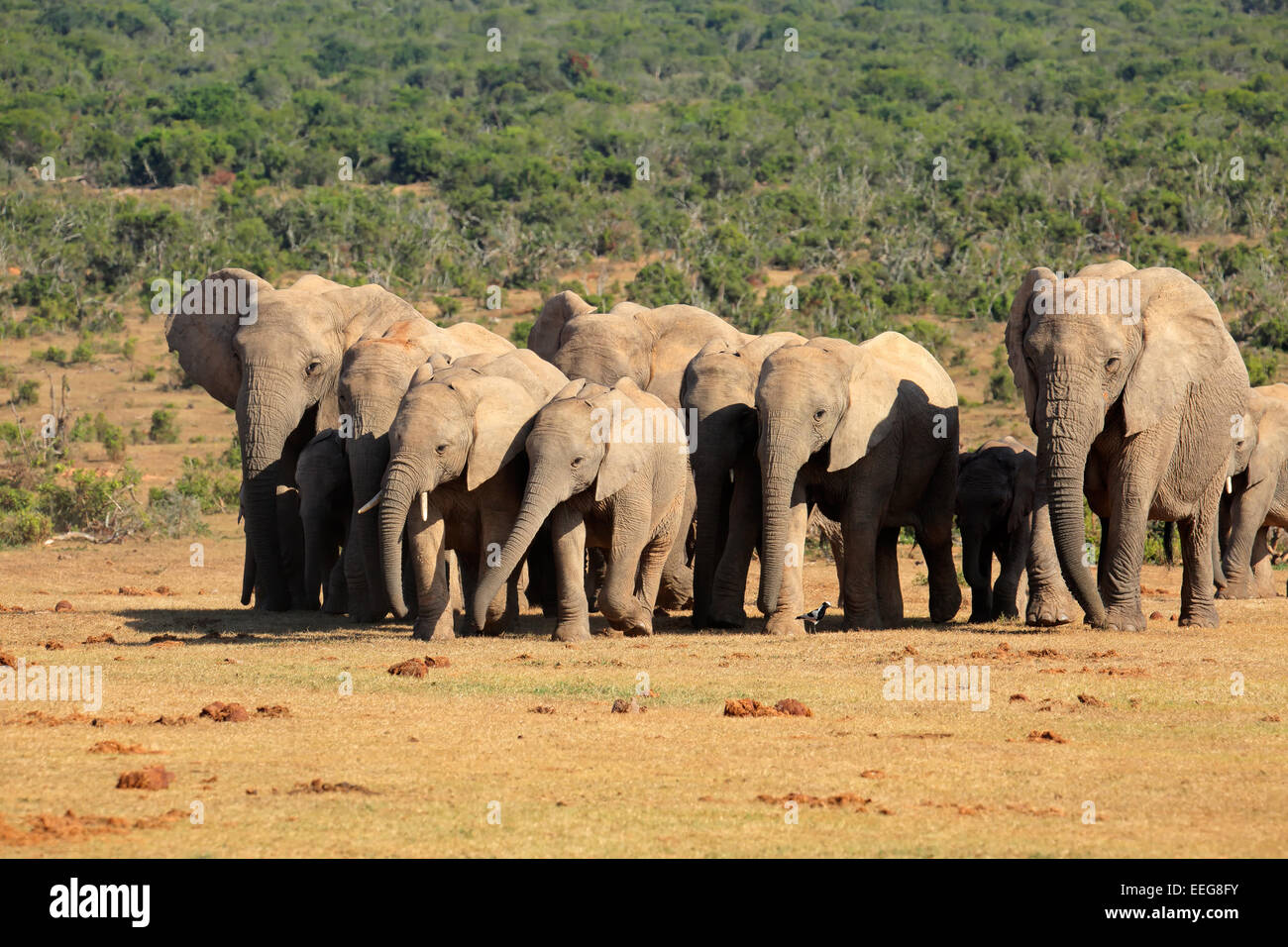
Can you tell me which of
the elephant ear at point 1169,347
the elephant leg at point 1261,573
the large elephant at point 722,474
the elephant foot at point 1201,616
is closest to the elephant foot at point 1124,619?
the elephant foot at point 1201,616

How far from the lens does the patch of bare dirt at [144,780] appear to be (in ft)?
28.1

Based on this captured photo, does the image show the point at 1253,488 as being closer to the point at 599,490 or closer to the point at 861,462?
the point at 861,462

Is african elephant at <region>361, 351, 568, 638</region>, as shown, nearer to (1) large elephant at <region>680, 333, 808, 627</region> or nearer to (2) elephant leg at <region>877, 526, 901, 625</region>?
(1) large elephant at <region>680, 333, 808, 627</region>

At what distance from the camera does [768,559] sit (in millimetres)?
14961

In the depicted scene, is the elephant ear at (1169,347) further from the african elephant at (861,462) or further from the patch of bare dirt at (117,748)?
the patch of bare dirt at (117,748)

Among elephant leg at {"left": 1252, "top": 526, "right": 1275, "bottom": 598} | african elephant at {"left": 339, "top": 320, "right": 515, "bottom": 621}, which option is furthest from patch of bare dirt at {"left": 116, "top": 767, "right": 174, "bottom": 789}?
elephant leg at {"left": 1252, "top": 526, "right": 1275, "bottom": 598}

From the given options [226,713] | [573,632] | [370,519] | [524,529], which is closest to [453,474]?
[524,529]

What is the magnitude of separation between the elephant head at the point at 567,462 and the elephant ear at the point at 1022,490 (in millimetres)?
4356

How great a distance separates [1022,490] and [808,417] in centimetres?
322

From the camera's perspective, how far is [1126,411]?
15008 millimetres

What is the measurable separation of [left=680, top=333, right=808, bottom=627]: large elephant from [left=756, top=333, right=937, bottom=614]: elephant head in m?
0.66

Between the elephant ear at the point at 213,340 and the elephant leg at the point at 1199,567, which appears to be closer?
the elephant leg at the point at 1199,567

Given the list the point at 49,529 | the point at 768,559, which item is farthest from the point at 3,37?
the point at 768,559

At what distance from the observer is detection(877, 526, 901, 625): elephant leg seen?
17.1 metres
